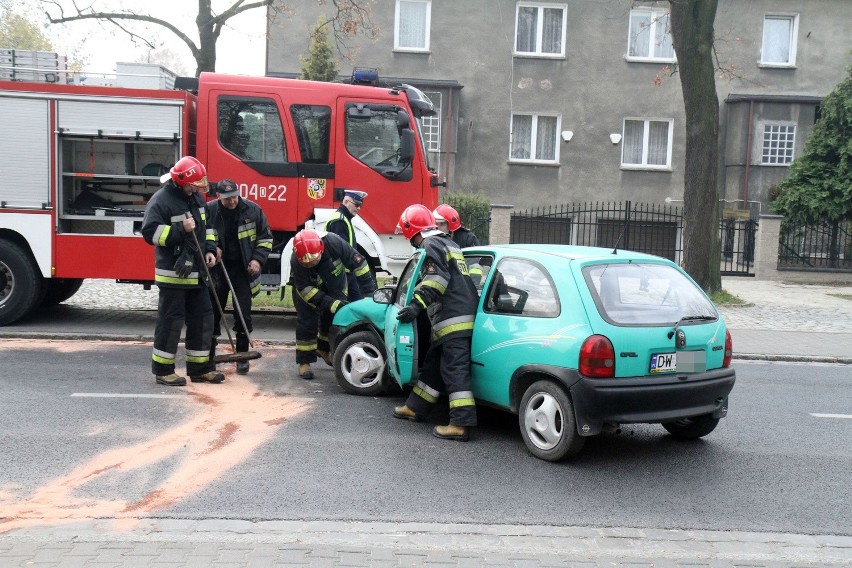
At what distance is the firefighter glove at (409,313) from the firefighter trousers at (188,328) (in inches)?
95.5

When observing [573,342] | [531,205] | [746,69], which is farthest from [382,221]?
[746,69]

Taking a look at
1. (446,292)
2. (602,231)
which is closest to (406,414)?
(446,292)

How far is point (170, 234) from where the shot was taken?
24.3ft

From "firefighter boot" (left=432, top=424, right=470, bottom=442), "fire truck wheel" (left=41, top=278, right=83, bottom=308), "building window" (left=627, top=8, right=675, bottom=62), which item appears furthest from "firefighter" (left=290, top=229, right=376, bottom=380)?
"building window" (left=627, top=8, right=675, bottom=62)

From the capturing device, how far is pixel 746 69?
2503 cm

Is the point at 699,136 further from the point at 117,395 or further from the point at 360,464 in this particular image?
the point at 360,464

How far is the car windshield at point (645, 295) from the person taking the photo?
18.6 feet

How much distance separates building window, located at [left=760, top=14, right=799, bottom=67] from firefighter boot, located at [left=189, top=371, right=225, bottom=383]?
72.4 feet

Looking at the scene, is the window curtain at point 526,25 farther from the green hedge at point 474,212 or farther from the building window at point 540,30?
the green hedge at point 474,212

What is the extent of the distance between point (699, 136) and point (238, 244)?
10299 millimetres

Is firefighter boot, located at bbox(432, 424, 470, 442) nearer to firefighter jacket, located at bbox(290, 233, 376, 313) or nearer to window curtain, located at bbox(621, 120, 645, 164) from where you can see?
firefighter jacket, located at bbox(290, 233, 376, 313)

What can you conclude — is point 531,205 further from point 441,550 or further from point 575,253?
point 441,550

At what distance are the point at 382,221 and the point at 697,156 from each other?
7.50m

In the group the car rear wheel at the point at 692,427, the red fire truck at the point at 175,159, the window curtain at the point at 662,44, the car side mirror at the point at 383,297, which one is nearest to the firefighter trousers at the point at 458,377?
the car side mirror at the point at 383,297
